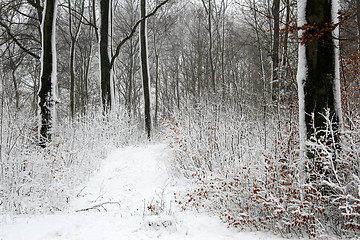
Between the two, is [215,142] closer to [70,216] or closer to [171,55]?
[70,216]

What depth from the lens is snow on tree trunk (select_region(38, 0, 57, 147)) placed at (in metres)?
5.69

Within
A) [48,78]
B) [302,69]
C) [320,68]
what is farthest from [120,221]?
[48,78]

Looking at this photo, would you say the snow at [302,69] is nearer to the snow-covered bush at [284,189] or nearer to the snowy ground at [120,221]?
the snow-covered bush at [284,189]

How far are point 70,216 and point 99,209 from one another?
1.65 ft

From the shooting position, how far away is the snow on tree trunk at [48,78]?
18.7ft

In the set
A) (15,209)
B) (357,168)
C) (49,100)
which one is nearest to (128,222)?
(15,209)

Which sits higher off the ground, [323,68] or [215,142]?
[323,68]

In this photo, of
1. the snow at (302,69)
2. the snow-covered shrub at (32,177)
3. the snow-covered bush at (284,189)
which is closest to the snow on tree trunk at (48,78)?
the snow-covered shrub at (32,177)

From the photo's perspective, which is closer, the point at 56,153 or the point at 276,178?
the point at 276,178

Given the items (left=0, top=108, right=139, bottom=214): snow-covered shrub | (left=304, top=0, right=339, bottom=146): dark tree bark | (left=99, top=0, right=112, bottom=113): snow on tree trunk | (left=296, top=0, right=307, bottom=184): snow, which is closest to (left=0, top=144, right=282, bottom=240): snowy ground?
(left=0, top=108, right=139, bottom=214): snow-covered shrub

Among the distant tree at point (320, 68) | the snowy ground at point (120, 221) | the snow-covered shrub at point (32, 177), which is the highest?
the distant tree at point (320, 68)

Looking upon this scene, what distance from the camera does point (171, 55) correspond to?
22.0 metres

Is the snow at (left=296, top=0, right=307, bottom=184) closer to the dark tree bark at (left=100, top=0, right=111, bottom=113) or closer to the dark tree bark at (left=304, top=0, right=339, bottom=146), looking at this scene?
the dark tree bark at (left=304, top=0, right=339, bottom=146)

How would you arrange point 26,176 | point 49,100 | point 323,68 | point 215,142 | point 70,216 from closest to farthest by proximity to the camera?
point 323,68
point 70,216
point 26,176
point 215,142
point 49,100
